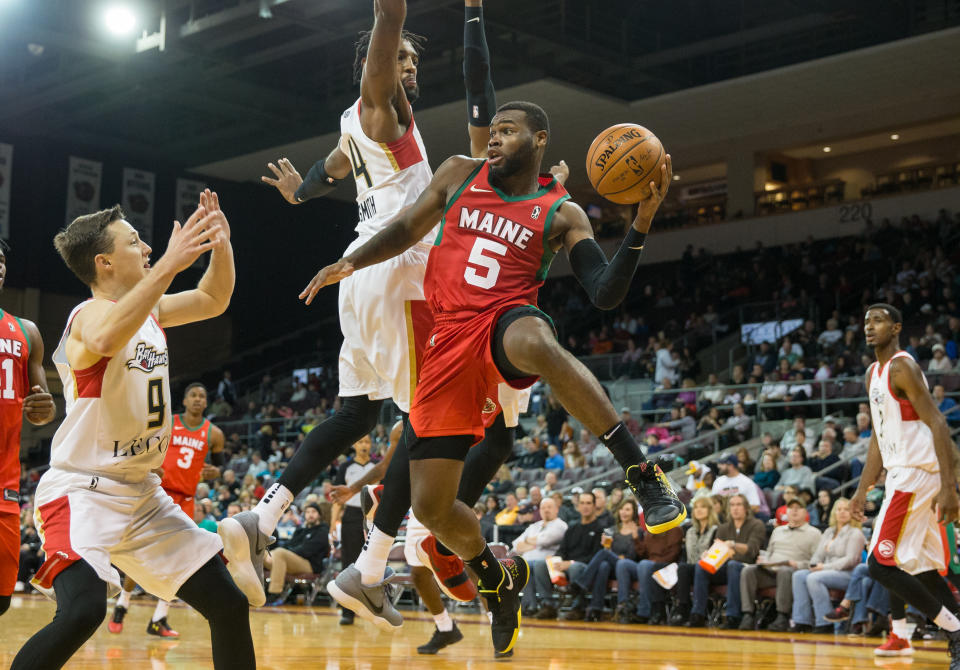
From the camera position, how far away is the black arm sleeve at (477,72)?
524 centimetres

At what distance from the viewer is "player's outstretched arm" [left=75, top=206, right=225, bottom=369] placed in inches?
141

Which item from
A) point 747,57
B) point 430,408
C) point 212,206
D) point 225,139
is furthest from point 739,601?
point 225,139

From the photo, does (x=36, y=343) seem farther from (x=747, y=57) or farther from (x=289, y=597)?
(x=747, y=57)

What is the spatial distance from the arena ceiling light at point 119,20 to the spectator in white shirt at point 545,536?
11.7m

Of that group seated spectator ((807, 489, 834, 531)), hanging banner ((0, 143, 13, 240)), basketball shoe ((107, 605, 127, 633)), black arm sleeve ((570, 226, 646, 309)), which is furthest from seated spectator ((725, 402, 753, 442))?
hanging banner ((0, 143, 13, 240))

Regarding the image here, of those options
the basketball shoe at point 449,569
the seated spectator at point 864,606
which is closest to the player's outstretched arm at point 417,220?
the basketball shoe at point 449,569

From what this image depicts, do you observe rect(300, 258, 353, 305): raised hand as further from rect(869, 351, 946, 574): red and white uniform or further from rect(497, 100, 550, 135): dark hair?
rect(869, 351, 946, 574): red and white uniform

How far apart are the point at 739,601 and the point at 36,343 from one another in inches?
303

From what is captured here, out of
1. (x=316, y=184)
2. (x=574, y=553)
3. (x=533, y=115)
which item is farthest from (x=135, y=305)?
(x=574, y=553)

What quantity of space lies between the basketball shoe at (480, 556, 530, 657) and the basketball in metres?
1.82

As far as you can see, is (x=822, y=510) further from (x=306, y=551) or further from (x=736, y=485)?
(x=306, y=551)

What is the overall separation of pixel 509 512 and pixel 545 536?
991 millimetres

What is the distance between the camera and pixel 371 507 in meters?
6.01

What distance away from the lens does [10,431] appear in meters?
4.96
